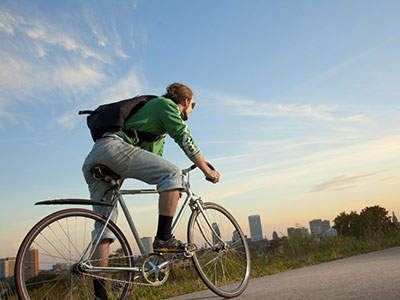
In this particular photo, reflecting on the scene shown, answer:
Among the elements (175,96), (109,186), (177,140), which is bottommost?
(109,186)

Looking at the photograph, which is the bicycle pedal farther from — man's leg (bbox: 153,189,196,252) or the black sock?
the black sock

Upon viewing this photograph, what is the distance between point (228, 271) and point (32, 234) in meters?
2.03

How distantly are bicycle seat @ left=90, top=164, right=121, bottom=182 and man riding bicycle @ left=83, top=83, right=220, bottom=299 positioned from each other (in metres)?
0.03

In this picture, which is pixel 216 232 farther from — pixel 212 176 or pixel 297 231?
pixel 297 231

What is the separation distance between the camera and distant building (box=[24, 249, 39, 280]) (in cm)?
275

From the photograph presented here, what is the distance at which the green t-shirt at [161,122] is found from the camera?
11.2ft

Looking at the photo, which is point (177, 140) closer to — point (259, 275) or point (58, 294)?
point (58, 294)

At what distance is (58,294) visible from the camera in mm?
3004

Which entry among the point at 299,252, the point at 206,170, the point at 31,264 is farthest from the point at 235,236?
the point at 299,252

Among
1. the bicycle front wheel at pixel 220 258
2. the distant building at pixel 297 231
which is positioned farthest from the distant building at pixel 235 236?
the distant building at pixel 297 231

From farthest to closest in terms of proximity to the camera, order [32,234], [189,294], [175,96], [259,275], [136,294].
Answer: [259,275], [136,294], [189,294], [175,96], [32,234]

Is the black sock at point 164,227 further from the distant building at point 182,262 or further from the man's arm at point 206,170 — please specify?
the man's arm at point 206,170

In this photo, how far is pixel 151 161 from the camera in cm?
335

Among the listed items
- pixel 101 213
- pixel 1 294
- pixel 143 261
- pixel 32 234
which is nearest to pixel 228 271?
pixel 143 261
